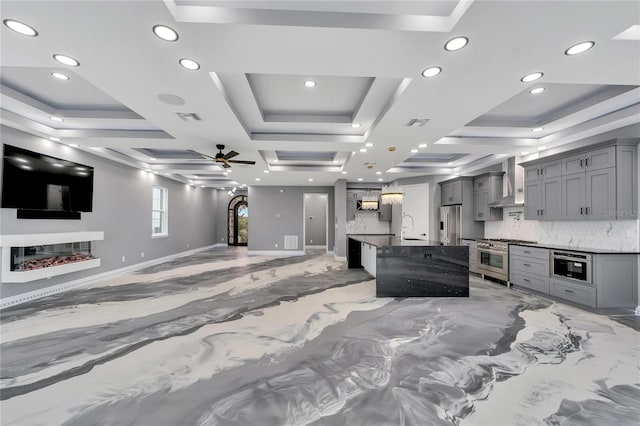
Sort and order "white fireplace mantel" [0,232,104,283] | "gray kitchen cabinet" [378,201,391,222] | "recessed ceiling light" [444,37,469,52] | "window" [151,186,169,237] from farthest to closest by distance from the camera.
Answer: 1. "gray kitchen cabinet" [378,201,391,222]
2. "window" [151,186,169,237]
3. "white fireplace mantel" [0,232,104,283]
4. "recessed ceiling light" [444,37,469,52]

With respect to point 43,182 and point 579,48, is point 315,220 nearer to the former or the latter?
point 43,182

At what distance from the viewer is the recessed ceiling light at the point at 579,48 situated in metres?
2.26

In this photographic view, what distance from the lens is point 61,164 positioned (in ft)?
16.9

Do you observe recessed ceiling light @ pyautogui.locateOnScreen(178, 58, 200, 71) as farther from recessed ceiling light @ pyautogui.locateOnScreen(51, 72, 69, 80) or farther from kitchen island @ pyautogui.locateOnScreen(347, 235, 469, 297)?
kitchen island @ pyautogui.locateOnScreen(347, 235, 469, 297)

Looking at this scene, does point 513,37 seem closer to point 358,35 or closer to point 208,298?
point 358,35

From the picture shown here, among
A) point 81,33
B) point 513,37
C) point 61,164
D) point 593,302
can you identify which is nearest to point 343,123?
point 513,37

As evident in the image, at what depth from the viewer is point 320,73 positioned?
278cm

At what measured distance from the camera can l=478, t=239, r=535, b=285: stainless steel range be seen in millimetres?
5668

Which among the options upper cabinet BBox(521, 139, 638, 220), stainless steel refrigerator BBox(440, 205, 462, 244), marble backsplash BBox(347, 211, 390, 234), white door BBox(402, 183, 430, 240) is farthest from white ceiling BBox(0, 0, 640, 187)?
marble backsplash BBox(347, 211, 390, 234)

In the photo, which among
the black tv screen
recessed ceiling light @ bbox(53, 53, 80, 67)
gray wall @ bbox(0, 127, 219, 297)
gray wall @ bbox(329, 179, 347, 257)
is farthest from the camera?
gray wall @ bbox(329, 179, 347, 257)

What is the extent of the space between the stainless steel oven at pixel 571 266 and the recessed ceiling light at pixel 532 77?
2.87m

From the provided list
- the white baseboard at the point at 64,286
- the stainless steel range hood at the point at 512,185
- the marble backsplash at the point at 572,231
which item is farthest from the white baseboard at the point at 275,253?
the stainless steel range hood at the point at 512,185

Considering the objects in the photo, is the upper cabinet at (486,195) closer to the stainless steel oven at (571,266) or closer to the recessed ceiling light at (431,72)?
the stainless steel oven at (571,266)

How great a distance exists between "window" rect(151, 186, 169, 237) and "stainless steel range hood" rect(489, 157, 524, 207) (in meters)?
9.13
